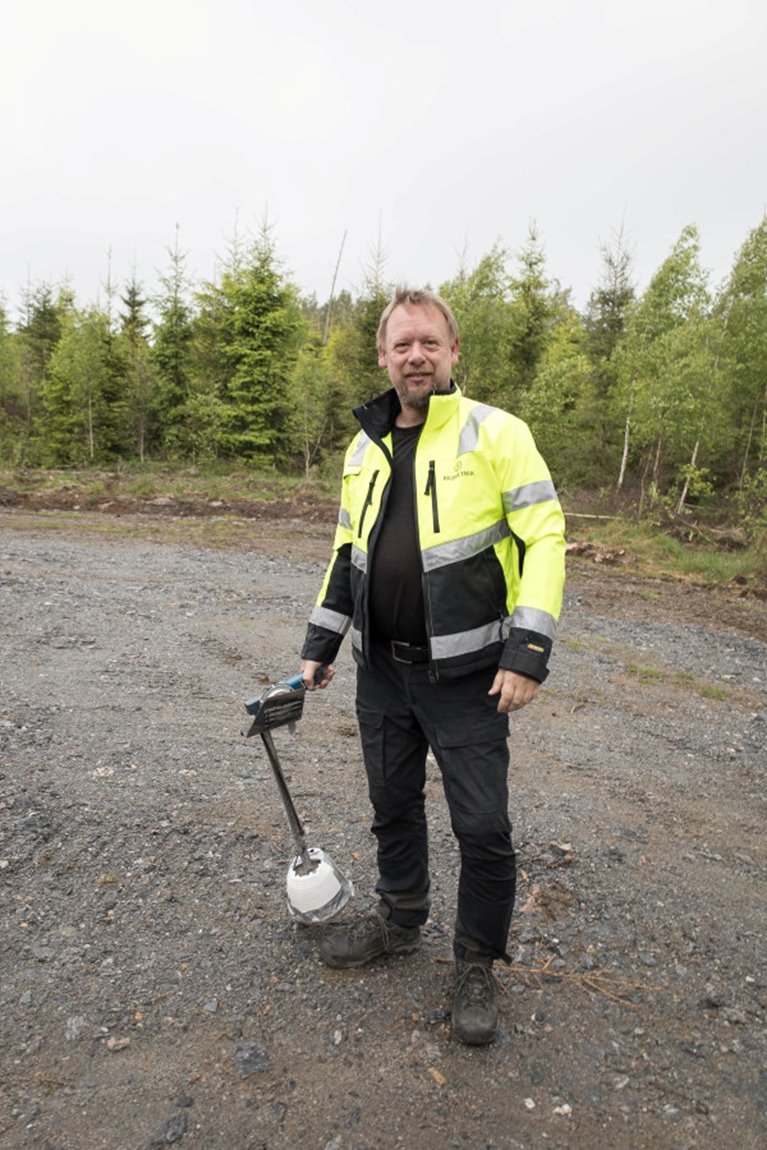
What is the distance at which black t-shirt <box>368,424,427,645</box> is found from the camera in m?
2.32

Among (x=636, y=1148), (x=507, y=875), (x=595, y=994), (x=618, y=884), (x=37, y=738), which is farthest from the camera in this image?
(x=37, y=738)

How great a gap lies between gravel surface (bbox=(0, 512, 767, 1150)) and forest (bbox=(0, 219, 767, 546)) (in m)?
14.2

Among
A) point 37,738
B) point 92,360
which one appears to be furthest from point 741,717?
point 92,360

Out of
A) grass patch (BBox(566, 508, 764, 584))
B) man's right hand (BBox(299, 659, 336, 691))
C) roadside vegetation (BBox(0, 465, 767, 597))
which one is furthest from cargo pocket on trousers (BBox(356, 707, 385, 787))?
roadside vegetation (BBox(0, 465, 767, 597))

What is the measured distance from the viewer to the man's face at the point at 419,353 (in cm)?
233

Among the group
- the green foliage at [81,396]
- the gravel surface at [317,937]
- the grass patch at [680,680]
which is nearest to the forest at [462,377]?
the green foliage at [81,396]

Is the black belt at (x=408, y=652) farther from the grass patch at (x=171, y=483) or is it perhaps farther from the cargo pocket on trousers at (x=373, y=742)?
the grass patch at (x=171, y=483)

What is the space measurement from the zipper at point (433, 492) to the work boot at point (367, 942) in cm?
162

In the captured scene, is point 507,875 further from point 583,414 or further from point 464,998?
point 583,414

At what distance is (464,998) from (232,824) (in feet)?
5.12

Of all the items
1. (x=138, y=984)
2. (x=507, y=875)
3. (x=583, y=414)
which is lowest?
(x=138, y=984)

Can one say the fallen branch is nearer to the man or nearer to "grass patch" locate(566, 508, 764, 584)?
the man

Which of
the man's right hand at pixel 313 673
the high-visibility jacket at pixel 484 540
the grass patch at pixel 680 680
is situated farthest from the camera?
the grass patch at pixel 680 680

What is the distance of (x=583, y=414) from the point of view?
21.1 meters
